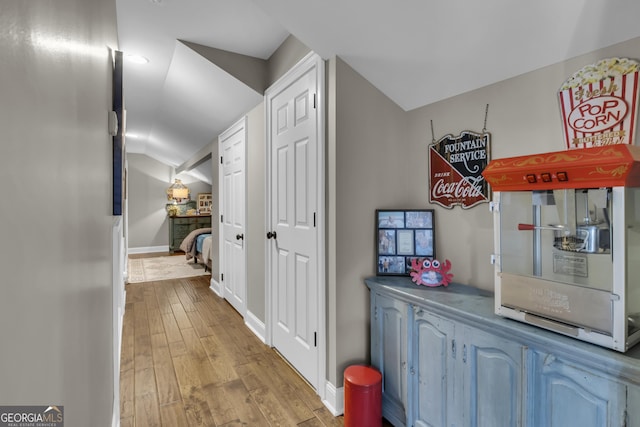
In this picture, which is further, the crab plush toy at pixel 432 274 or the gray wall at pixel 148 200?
the gray wall at pixel 148 200

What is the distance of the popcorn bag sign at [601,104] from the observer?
1.22 meters

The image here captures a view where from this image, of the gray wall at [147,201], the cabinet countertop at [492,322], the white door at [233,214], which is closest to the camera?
the cabinet countertop at [492,322]

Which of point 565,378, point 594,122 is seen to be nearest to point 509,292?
point 565,378

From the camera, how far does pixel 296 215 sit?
7.80 feet

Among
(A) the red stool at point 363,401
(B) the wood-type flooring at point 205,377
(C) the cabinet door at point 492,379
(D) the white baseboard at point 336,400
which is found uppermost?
(C) the cabinet door at point 492,379

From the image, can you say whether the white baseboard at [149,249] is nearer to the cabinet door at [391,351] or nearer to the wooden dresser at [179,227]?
the wooden dresser at [179,227]

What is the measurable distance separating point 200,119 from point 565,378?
4.26m

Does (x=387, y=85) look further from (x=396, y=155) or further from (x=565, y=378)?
(x=565, y=378)

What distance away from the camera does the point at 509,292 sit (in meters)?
1.29

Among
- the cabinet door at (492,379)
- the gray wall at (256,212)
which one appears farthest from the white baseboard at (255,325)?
the cabinet door at (492,379)

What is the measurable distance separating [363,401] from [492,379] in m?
0.71

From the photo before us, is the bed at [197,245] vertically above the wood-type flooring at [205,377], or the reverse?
the bed at [197,245]

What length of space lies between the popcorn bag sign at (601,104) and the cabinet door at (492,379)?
0.92 m

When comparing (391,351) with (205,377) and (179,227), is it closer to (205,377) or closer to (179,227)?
(205,377)
